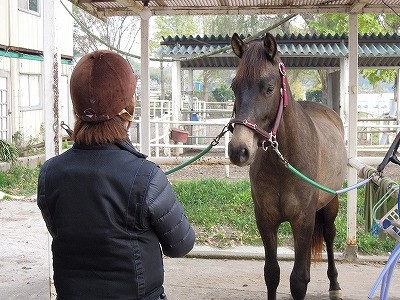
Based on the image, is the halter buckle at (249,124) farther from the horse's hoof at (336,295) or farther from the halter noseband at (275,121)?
the horse's hoof at (336,295)

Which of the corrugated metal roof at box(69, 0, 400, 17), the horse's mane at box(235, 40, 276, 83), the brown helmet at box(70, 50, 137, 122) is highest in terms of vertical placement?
the corrugated metal roof at box(69, 0, 400, 17)

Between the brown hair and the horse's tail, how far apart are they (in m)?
3.56

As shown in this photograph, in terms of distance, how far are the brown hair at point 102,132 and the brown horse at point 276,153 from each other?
1386 millimetres

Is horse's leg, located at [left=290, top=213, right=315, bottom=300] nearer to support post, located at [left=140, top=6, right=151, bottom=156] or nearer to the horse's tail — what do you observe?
the horse's tail

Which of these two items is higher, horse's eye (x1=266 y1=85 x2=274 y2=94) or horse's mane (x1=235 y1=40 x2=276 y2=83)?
horse's mane (x1=235 y1=40 x2=276 y2=83)

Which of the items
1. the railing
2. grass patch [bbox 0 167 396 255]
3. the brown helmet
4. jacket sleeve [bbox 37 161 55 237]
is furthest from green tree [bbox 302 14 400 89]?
jacket sleeve [bbox 37 161 55 237]

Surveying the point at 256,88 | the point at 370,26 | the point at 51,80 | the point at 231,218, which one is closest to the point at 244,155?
the point at 256,88

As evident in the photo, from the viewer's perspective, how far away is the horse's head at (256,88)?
3453 mm

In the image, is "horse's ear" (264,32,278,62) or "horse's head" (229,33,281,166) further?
"horse's ear" (264,32,278,62)

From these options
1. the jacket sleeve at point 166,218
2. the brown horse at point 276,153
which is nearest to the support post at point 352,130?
the brown horse at point 276,153

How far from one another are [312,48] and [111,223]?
11029 mm

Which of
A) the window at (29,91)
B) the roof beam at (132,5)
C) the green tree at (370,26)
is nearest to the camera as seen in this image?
the roof beam at (132,5)

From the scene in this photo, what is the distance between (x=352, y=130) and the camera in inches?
232

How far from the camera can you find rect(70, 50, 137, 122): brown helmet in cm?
190
